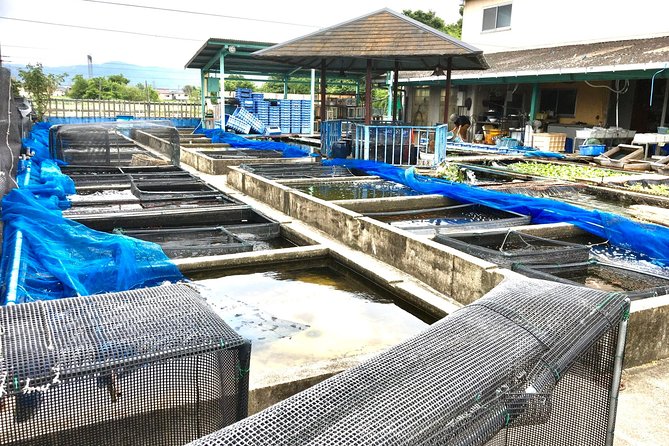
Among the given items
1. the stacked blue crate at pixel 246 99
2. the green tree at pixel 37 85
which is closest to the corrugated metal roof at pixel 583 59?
the stacked blue crate at pixel 246 99

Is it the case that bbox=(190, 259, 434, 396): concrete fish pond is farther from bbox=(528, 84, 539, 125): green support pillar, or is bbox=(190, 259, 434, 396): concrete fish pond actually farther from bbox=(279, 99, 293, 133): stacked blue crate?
bbox=(279, 99, 293, 133): stacked blue crate


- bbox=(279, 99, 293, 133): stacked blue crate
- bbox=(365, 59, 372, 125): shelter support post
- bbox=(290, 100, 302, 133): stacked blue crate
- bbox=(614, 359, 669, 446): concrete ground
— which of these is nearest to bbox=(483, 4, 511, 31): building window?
bbox=(290, 100, 302, 133): stacked blue crate

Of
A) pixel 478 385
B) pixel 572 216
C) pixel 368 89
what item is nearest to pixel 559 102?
Result: pixel 368 89

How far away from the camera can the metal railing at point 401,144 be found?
555 inches

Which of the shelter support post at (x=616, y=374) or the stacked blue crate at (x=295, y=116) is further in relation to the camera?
the stacked blue crate at (x=295, y=116)

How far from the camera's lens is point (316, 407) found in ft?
6.25

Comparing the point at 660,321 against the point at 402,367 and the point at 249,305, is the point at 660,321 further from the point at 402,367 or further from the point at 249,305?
the point at 249,305

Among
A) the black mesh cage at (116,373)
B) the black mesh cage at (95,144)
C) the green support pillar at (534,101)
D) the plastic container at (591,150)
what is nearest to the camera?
the black mesh cage at (116,373)

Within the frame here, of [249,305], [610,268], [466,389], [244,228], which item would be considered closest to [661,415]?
[466,389]

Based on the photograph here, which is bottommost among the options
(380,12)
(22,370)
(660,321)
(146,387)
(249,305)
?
(249,305)

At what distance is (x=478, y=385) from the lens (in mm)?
2086

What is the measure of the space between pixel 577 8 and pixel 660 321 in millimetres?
21164

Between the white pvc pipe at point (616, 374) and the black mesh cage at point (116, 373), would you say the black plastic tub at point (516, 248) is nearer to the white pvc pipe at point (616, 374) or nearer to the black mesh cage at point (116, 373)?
the white pvc pipe at point (616, 374)

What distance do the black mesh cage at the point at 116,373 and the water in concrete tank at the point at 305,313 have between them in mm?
1275
